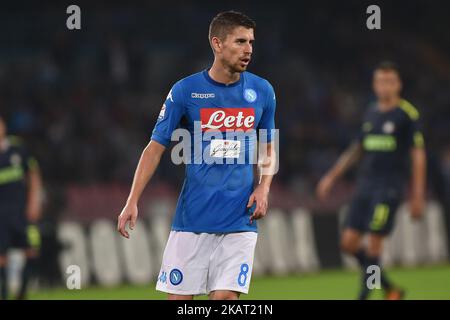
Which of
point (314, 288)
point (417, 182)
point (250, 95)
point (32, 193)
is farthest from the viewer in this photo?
point (314, 288)

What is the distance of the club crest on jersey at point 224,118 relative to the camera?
6.42 metres

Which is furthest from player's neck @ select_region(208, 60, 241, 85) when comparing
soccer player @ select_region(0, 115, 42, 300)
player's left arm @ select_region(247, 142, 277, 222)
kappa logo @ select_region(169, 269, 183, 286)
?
soccer player @ select_region(0, 115, 42, 300)

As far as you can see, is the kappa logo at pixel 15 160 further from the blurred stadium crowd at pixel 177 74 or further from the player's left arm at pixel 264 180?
the player's left arm at pixel 264 180

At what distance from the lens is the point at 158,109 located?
17375 millimetres

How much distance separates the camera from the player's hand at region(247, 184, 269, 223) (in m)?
6.26

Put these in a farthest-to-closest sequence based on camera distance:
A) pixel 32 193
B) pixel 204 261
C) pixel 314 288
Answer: pixel 314 288, pixel 32 193, pixel 204 261

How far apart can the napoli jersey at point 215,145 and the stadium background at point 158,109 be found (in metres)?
5.13

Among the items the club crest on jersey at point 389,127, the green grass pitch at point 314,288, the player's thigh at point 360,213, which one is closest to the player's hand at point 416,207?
the player's thigh at point 360,213

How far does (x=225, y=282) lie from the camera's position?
6.28 meters

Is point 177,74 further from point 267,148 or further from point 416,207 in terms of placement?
point 267,148

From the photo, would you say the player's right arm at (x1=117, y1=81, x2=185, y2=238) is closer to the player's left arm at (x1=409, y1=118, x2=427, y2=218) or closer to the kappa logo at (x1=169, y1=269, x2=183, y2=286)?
the kappa logo at (x1=169, y1=269, x2=183, y2=286)

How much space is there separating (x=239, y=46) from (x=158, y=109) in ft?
36.3

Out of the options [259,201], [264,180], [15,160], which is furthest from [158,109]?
[259,201]
